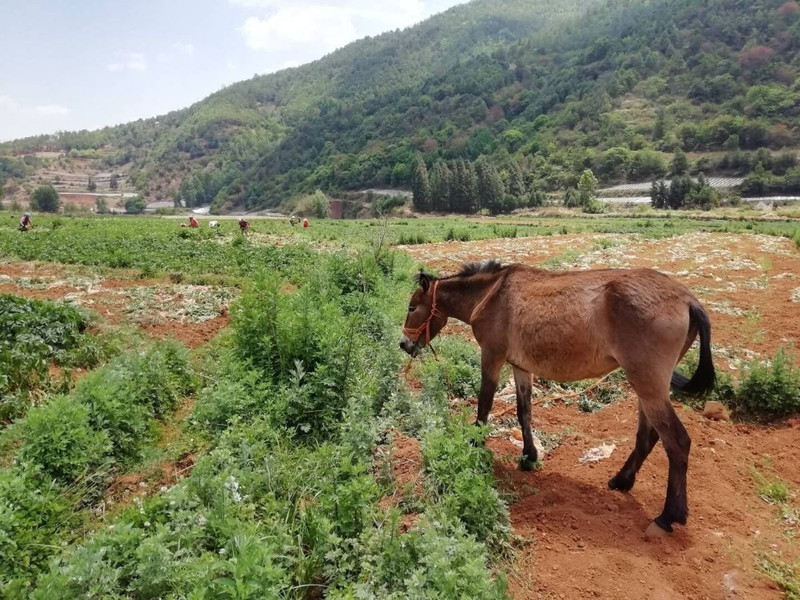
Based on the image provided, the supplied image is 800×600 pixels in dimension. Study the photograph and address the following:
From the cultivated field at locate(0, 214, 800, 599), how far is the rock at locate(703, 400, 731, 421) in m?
0.23

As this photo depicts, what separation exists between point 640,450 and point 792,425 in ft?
10.3

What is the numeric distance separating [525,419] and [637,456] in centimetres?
128

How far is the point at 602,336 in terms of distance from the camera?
190 inches

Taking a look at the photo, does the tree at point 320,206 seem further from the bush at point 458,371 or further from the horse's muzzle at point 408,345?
the horse's muzzle at point 408,345

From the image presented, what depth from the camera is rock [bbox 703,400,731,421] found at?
6723mm

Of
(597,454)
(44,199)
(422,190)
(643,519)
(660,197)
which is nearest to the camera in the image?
(643,519)

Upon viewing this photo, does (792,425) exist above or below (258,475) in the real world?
below

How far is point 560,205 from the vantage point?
9288 cm

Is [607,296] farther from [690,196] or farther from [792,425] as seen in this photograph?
[690,196]

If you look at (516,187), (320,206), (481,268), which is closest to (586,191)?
(516,187)

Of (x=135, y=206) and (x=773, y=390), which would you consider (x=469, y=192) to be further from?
(x=135, y=206)

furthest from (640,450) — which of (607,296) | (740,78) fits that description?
(740,78)

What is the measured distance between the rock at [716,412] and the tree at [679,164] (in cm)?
11448

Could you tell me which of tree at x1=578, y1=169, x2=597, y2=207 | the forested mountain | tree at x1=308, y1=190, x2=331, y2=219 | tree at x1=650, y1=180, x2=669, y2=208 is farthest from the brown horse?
tree at x1=308, y1=190, x2=331, y2=219
